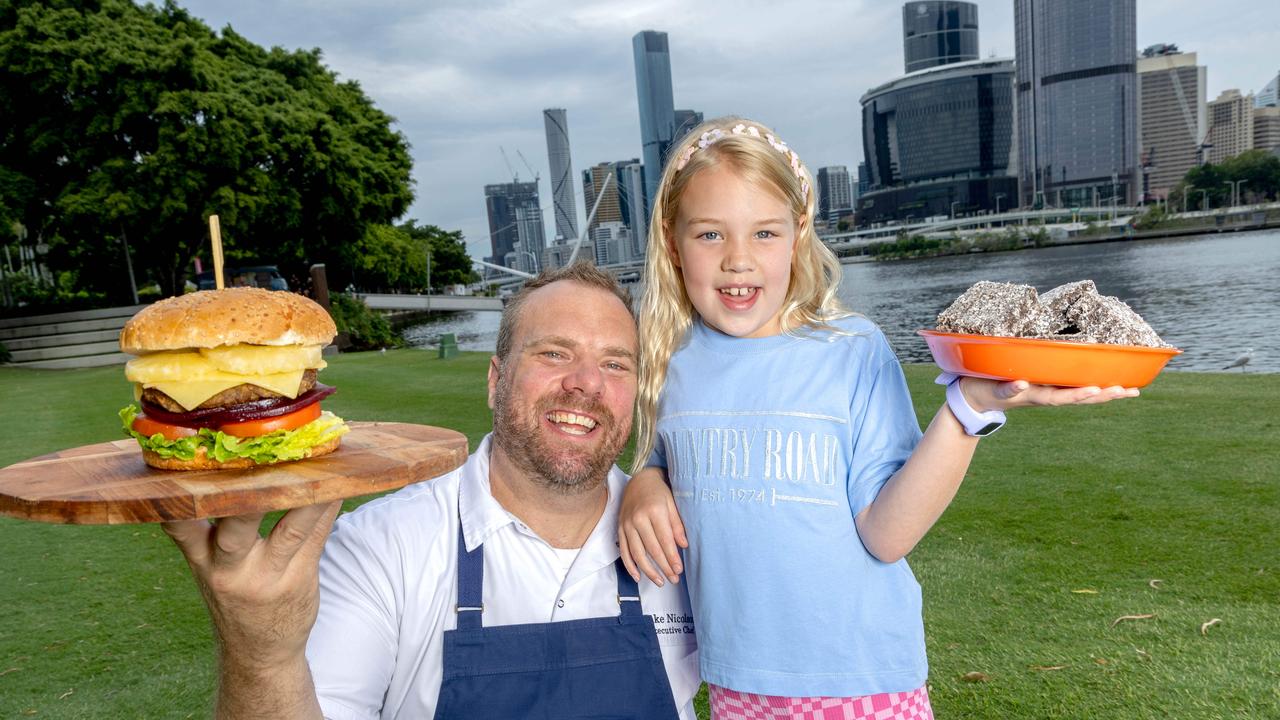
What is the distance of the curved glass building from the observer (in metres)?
146

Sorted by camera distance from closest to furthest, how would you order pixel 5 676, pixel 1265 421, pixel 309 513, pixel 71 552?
pixel 309 513 → pixel 5 676 → pixel 71 552 → pixel 1265 421

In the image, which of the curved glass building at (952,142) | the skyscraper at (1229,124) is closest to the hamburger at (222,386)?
the curved glass building at (952,142)

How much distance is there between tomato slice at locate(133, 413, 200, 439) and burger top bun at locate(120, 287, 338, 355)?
178 millimetres

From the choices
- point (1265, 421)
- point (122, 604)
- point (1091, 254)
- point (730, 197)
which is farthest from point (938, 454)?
point (1091, 254)

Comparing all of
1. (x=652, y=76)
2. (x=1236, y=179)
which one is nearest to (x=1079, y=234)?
(x=1236, y=179)

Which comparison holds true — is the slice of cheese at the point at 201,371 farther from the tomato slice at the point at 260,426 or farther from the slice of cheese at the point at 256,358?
the tomato slice at the point at 260,426

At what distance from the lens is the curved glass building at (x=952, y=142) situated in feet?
480

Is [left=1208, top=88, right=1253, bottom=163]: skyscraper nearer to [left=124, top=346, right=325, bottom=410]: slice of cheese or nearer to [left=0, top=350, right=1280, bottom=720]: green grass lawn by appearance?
[left=0, top=350, right=1280, bottom=720]: green grass lawn

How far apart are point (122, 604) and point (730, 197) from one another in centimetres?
505

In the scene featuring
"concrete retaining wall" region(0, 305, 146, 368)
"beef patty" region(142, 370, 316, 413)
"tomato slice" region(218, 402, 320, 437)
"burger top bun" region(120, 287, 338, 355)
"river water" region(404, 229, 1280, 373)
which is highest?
"burger top bun" region(120, 287, 338, 355)

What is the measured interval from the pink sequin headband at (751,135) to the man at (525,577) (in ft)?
1.61

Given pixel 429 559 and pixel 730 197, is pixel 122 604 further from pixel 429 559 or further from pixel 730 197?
pixel 730 197

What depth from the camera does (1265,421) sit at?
28.9 ft

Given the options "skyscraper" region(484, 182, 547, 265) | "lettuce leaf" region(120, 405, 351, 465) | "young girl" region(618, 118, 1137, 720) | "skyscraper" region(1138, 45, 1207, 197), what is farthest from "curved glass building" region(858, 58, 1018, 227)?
"lettuce leaf" region(120, 405, 351, 465)
